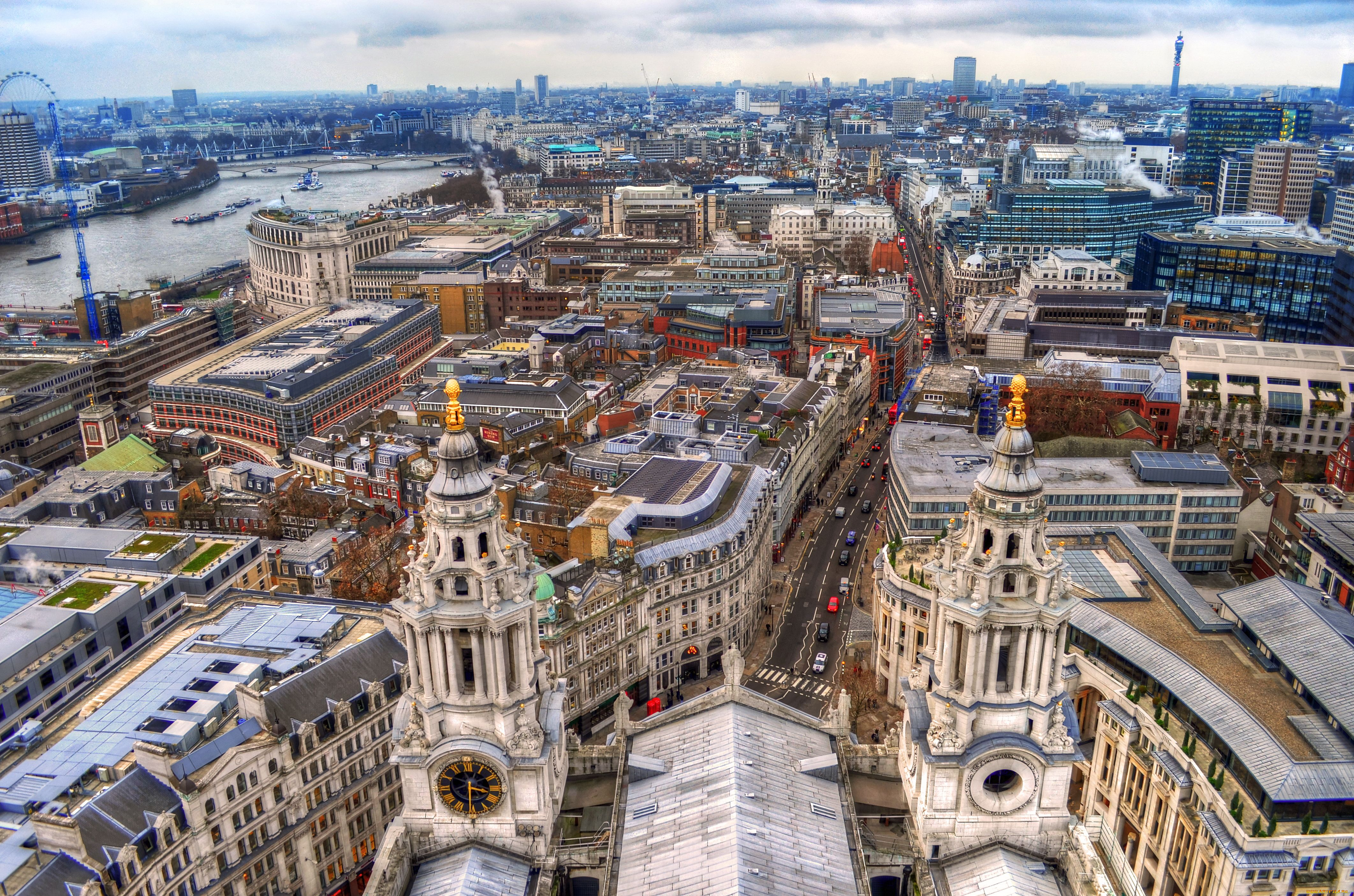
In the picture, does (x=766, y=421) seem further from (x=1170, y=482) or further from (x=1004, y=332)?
(x=1004, y=332)

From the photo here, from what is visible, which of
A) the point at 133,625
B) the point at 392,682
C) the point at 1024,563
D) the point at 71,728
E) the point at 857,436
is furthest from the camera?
the point at 857,436

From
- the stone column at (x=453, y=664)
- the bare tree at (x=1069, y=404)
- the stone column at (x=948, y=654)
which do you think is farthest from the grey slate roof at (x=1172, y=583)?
the stone column at (x=453, y=664)

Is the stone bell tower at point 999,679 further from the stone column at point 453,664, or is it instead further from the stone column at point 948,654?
the stone column at point 453,664

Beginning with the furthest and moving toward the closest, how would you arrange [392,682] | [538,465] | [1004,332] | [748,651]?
[1004,332] < [538,465] < [748,651] < [392,682]

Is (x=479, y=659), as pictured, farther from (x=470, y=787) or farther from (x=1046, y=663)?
(x=1046, y=663)

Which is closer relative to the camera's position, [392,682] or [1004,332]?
[392,682]

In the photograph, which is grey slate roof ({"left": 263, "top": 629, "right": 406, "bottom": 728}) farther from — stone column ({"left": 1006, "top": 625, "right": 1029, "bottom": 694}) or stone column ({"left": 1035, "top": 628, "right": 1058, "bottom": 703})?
stone column ({"left": 1035, "top": 628, "right": 1058, "bottom": 703})

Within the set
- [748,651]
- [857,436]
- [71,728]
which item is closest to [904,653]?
[748,651]

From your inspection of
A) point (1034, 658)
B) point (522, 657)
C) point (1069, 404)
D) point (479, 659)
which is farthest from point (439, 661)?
point (1069, 404)
